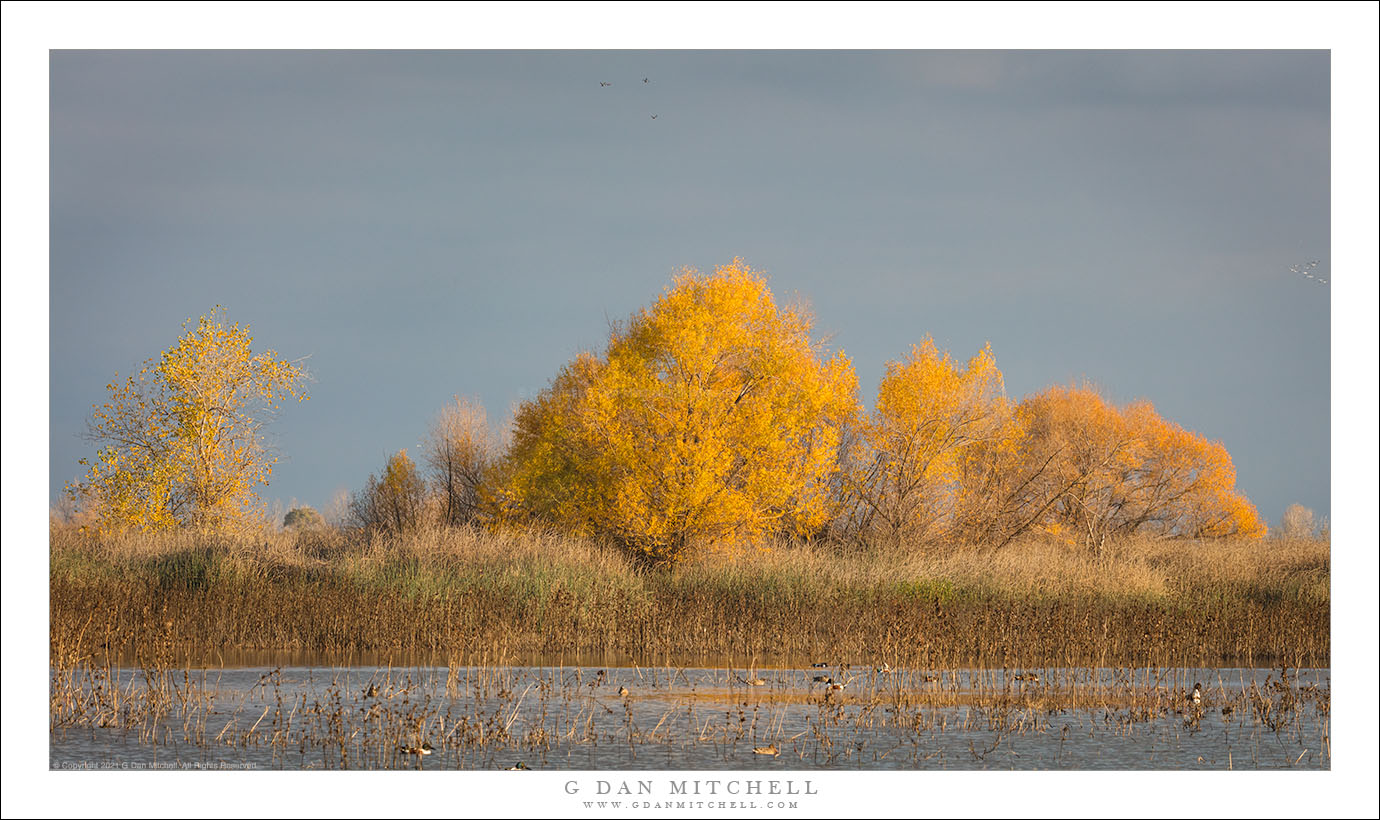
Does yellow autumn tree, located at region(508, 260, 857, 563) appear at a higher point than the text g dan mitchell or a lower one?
higher

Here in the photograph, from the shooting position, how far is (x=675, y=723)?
12055 millimetres

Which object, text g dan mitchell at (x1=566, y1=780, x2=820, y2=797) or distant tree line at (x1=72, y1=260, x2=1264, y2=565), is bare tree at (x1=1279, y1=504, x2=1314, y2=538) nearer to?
distant tree line at (x1=72, y1=260, x2=1264, y2=565)

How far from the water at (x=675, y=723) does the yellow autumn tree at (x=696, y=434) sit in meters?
12.7

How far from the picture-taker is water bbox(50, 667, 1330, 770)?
34.9 ft

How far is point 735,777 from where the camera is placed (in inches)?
394

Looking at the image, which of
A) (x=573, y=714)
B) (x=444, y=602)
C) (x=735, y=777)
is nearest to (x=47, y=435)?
(x=573, y=714)

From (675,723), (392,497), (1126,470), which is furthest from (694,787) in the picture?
(1126,470)

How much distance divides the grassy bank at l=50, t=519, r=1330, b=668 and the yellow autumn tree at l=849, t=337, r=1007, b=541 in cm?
279

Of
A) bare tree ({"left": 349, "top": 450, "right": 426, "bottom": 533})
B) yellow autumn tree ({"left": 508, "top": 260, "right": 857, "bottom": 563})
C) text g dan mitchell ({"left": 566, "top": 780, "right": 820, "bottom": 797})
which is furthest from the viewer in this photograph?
bare tree ({"left": 349, "top": 450, "right": 426, "bottom": 533})

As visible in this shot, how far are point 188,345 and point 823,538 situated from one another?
637 inches

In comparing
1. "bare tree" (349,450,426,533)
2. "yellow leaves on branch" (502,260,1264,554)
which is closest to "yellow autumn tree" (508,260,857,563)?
"yellow leaves on branch" (502,260,1264,554)

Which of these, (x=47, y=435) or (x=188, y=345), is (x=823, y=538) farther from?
(x=47, y=435)

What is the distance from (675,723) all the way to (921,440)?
68.1 feet

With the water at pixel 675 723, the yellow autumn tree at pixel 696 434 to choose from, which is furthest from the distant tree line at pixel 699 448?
the water at pixel 675 723
